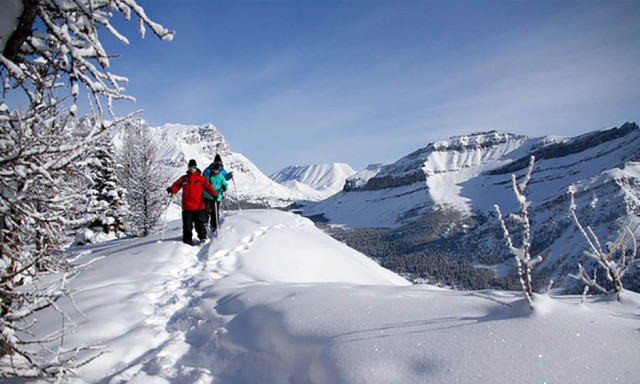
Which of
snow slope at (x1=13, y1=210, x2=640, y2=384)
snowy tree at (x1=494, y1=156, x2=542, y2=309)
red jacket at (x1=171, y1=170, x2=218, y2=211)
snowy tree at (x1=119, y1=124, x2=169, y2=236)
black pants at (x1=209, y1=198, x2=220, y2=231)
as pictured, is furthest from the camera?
snowy tree at (x1=119, y1=124, x2=169, y2=236)

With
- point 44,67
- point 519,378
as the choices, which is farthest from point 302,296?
point 44,67

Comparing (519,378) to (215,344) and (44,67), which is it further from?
(44,67)

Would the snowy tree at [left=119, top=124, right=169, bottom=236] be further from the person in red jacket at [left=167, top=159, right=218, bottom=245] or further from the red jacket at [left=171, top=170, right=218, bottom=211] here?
the red jacket at [left=171, top=170, right=218, bottom=211]

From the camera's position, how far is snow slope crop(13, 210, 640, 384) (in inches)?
101

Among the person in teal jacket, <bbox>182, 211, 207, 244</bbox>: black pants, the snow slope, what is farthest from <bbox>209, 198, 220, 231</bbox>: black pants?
the snow slope

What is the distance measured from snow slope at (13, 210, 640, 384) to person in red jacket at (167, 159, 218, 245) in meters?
3.15

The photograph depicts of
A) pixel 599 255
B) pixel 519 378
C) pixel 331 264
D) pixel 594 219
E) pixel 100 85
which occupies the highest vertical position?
pixel 100 85

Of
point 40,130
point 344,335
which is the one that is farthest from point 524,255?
point 40,130

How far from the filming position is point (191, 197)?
32.4 ft

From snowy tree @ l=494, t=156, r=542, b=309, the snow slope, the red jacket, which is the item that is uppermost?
the red jacket

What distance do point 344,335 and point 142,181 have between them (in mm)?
21689

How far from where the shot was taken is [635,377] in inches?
87.3

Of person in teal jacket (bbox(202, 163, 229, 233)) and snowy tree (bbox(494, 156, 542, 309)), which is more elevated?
person in teal jacket (bbox(202, 163, 229, 233))

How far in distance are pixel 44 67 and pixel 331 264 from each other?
8272 millimetres
